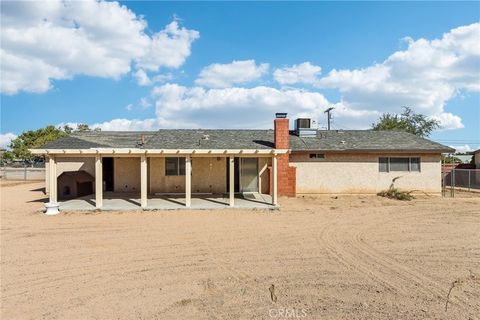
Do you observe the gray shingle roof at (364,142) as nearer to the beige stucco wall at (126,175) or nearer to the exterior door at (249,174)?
the exterior door at (249,174)

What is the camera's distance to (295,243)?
314 inches

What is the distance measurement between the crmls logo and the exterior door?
39.0ft

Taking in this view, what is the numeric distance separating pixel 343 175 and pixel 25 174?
28887 millimetres

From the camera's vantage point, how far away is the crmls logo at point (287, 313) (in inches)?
173

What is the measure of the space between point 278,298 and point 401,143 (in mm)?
15349

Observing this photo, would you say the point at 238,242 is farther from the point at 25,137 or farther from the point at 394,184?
the point at 25,137

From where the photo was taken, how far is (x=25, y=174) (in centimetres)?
2944

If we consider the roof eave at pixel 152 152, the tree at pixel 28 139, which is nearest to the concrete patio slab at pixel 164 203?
the roof eave at pixel 152 152

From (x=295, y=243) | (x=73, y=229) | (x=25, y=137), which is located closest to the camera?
(x=295, y=243)

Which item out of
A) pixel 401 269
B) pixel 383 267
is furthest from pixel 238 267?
pixel 401 269

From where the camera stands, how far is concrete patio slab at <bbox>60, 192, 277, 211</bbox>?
40.7 feet

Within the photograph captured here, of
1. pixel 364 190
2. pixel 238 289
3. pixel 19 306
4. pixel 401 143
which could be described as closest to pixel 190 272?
pixel 238 289

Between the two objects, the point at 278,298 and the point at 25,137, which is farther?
the point at 25,137

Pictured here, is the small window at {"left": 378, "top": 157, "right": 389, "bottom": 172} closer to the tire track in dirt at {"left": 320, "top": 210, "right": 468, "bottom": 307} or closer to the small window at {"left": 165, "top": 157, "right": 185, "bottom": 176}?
the tire track in dirt at {"left": 320, "top": 210, "right": 468, "bottom": 307}
